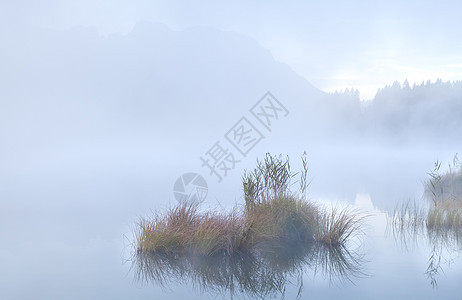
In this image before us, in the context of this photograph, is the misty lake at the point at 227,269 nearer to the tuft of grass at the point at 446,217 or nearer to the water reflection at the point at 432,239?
the water reflection at the point at 432,239

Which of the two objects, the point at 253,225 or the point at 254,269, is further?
the point at 253,225

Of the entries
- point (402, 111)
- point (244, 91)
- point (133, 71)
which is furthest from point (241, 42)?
point (402, 111)

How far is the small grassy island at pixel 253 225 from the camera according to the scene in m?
6.50

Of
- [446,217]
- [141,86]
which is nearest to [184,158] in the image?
[446,217]

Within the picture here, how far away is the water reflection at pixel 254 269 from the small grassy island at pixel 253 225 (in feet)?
0.49

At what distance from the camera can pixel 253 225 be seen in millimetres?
6746

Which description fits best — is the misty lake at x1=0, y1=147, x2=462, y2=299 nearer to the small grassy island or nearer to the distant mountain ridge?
the small grassy island

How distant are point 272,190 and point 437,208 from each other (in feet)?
10.4

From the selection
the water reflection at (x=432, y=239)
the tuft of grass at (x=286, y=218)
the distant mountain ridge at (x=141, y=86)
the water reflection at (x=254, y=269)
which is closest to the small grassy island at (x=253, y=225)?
the tuft of grass at (x=286, y=218)

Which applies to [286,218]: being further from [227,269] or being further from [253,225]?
[227,269]

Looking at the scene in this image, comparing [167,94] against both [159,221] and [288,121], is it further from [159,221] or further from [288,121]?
[159,221]

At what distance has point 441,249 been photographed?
695 cm

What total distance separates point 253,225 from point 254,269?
2.86ft

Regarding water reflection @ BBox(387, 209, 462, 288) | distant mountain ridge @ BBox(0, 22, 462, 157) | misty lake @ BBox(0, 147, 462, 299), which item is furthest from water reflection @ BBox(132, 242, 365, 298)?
distant mountain ridge @ BBox(0, 22, 462, 157)
